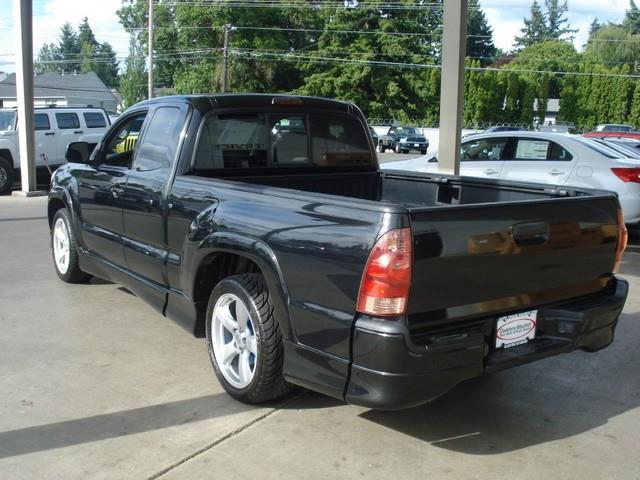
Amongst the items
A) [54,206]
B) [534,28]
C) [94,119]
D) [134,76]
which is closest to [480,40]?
[534,28]

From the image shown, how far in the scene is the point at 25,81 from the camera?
14.4 meters

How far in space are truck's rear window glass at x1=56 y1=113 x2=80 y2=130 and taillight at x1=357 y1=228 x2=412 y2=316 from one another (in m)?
15.5

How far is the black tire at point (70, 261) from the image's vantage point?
6.53m

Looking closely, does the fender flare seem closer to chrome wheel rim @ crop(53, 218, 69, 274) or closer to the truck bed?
the truck bed

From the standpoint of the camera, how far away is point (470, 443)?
12.2 ft

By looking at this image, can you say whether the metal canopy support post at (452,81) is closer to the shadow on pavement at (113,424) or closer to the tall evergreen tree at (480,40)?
the shadow on pavement at (113,424)

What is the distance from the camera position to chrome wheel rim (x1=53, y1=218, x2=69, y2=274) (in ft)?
22.3

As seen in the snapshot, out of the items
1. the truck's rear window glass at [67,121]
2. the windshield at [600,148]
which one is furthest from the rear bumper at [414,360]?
the truck's rear window glass at [67,121]

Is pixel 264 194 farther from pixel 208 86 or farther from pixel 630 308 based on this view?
pixel 208 86

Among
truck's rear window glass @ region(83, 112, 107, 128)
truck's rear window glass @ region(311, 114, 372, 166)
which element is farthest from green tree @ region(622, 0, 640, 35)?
truck's rear window glass @ region(311, 114, 372, 166)

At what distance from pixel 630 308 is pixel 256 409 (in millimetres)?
4109

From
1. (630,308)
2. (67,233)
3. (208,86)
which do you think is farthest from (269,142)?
(208,86)

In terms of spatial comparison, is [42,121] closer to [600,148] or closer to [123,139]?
[123,139]

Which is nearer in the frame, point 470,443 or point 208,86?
point 470,443
